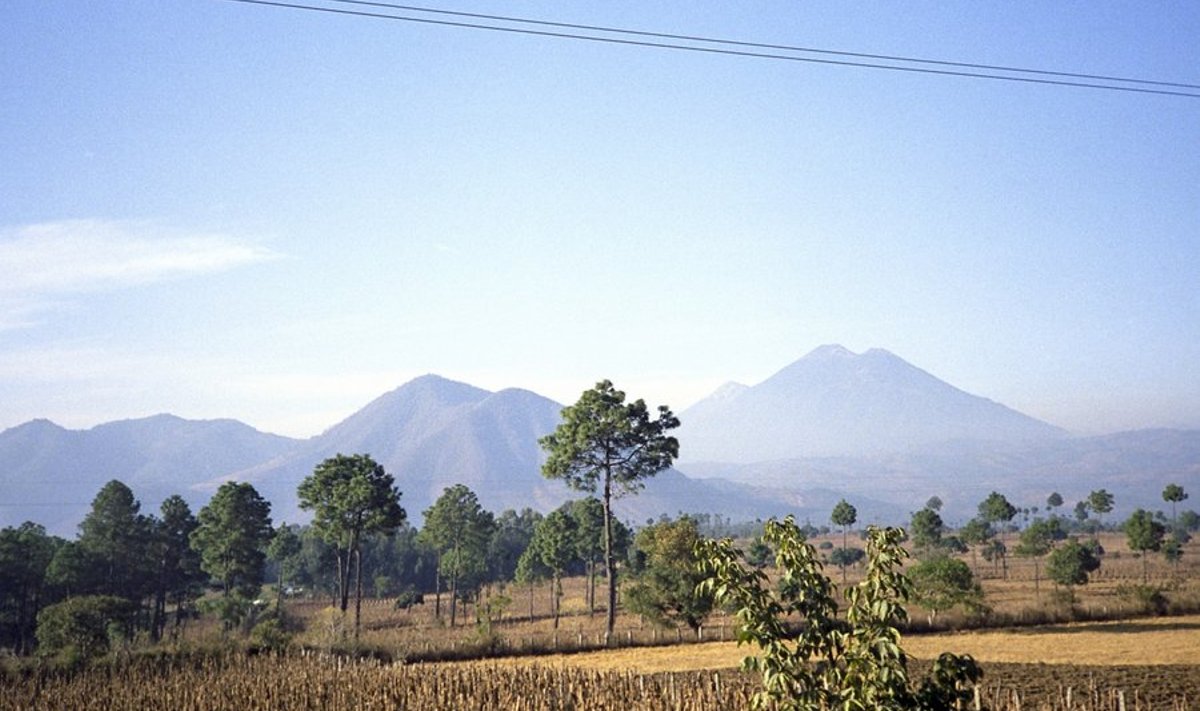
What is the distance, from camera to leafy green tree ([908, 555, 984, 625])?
131ft

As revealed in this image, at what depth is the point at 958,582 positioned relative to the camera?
133 ft

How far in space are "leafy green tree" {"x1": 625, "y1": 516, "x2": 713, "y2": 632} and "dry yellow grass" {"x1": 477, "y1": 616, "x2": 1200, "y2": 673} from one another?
4.90 feet

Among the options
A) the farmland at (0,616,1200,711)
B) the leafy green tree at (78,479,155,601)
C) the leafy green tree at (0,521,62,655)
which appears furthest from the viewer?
the leafy green tree at (78,479,155,601)

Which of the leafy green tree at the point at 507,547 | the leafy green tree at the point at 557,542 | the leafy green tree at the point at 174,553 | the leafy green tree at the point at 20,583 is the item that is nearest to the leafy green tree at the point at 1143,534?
the leafy green tree at the point at 557,542

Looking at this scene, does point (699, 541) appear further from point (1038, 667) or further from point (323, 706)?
point (1038, 667)

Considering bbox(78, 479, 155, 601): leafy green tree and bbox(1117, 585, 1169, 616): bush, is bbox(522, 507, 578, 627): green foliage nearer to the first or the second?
bbox(78, 479, 155, 601): leafy green tree

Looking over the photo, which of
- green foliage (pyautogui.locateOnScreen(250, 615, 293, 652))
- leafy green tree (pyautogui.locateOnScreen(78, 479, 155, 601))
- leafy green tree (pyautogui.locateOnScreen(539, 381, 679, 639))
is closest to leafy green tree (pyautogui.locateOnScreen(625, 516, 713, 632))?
leafy green tree (pyautogui.locateOnScreen(539, 381, 679, 639))

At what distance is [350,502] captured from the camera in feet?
163

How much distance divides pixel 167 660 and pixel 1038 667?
27.6 meters

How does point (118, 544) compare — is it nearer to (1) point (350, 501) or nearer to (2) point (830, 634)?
(1) point (350, 501)

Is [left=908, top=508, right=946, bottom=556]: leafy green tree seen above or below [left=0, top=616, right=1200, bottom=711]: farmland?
above

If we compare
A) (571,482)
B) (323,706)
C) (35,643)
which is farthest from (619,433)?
(35,643)

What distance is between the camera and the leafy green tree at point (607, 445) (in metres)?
44.3

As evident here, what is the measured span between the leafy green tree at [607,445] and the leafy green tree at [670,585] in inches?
179
